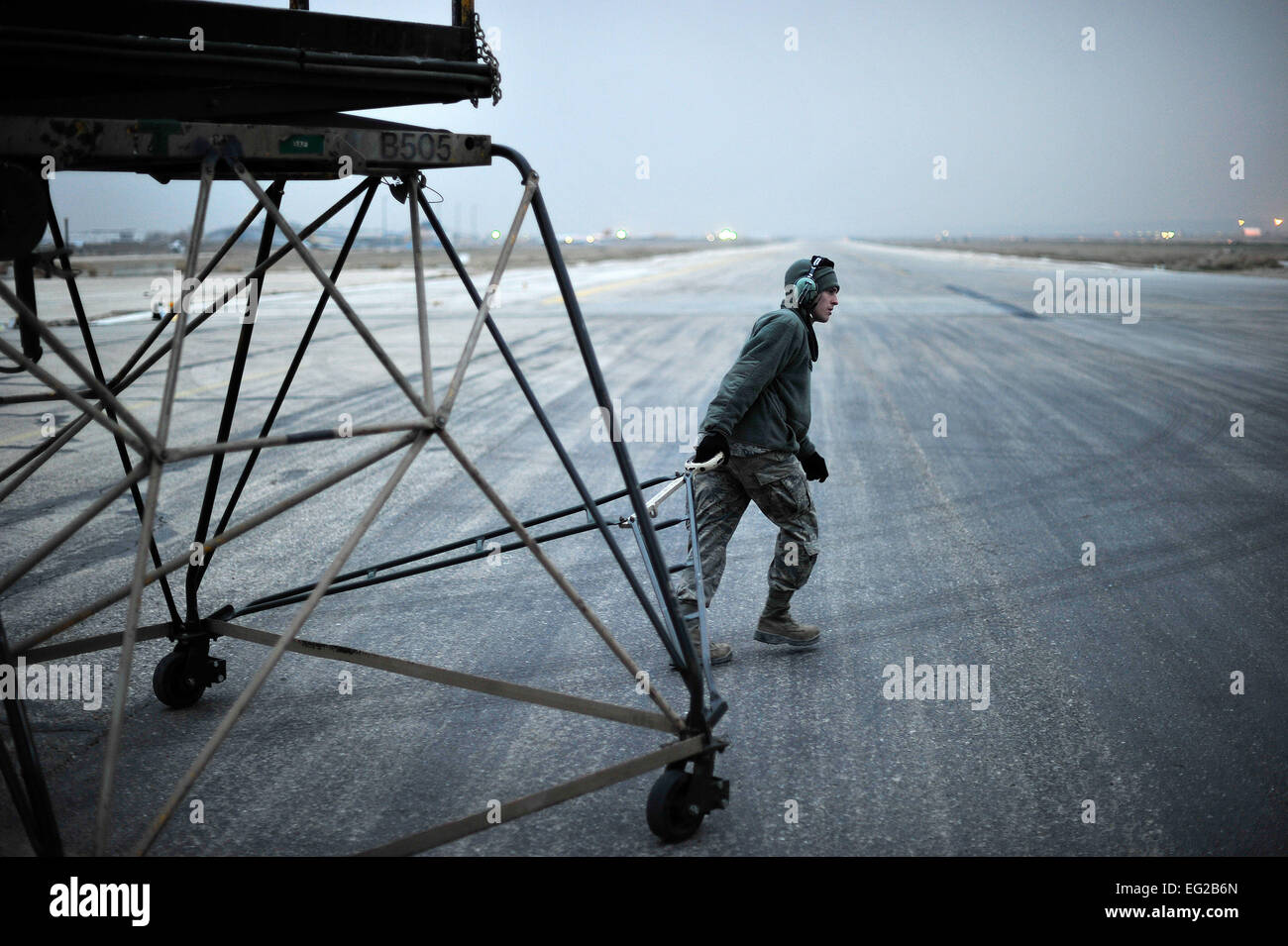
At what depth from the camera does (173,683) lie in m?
4.58

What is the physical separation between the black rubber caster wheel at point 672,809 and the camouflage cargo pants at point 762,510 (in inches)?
60.3

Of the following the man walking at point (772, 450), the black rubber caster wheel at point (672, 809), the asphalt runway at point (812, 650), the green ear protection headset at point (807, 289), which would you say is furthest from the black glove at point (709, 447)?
the black rubber caster wheel at point (672, 809)

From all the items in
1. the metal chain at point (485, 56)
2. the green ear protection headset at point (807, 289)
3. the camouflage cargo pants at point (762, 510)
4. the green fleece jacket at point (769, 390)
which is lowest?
the camouflage cargo pants at point (762, 510)

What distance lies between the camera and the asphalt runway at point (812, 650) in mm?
3750

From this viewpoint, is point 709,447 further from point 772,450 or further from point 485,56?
point 485,56

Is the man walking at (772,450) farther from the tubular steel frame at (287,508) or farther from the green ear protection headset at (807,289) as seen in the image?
the tubular steel frame at (287,508)

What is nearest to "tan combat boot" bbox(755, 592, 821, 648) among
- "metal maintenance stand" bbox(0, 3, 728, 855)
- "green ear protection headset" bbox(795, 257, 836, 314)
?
"metal maintenance stand" bbox(0, 3, 728, 855)

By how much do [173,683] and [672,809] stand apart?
8.04ft

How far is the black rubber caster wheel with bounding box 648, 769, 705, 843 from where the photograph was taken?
356cm

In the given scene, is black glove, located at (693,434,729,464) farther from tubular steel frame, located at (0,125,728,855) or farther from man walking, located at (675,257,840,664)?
tubular steel frame, located at (0,125,728,855)

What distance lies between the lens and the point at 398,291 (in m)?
32.2

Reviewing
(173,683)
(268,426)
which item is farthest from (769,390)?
(173,683)
